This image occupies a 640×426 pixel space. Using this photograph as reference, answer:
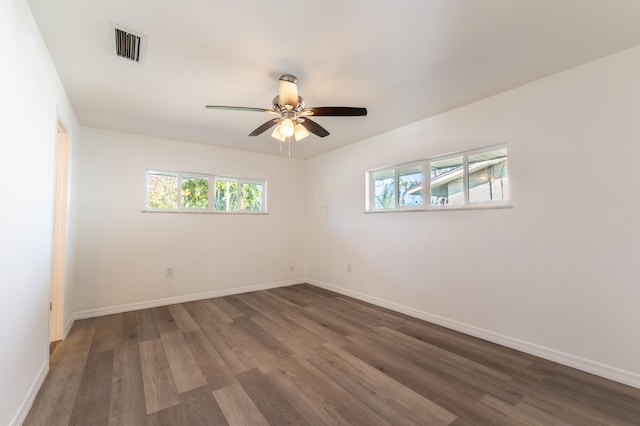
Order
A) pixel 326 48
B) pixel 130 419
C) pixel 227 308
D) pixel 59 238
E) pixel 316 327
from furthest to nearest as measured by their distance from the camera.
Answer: pixel 227 308 < pixel 316 327 < pixel 59 238 < pixel 326 48 < pixel 130 419

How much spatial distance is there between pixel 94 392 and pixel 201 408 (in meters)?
0.83

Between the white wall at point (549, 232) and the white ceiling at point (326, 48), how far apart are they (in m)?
0.28

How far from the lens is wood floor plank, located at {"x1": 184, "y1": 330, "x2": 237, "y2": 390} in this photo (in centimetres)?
203

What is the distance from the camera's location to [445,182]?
3242 mm

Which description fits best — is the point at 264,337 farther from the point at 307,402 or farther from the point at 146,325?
the point at 146,325

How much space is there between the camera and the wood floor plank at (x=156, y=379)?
1.79 metres

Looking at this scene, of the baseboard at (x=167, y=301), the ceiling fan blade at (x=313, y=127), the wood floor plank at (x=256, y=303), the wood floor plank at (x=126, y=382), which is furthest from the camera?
the wood floor plank at (x=256, y=303)

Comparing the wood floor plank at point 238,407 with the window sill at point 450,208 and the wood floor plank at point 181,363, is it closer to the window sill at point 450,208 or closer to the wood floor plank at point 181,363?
the wood floor plank at point 181,363

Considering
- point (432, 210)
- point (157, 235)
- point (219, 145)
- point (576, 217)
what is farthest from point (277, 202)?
point (576, 217)

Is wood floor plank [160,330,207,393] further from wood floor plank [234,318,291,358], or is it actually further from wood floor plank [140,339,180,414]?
wood floor plank [234,318,291,358]

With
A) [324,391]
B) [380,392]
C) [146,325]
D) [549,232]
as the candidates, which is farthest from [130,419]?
[549,232]

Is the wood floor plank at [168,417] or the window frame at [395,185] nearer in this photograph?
the wood floor plank at [168,417]

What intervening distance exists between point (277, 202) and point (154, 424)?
12.5 feet

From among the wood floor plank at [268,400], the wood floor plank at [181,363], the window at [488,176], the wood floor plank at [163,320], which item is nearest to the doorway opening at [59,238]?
the wood floor plank at [163,320]
